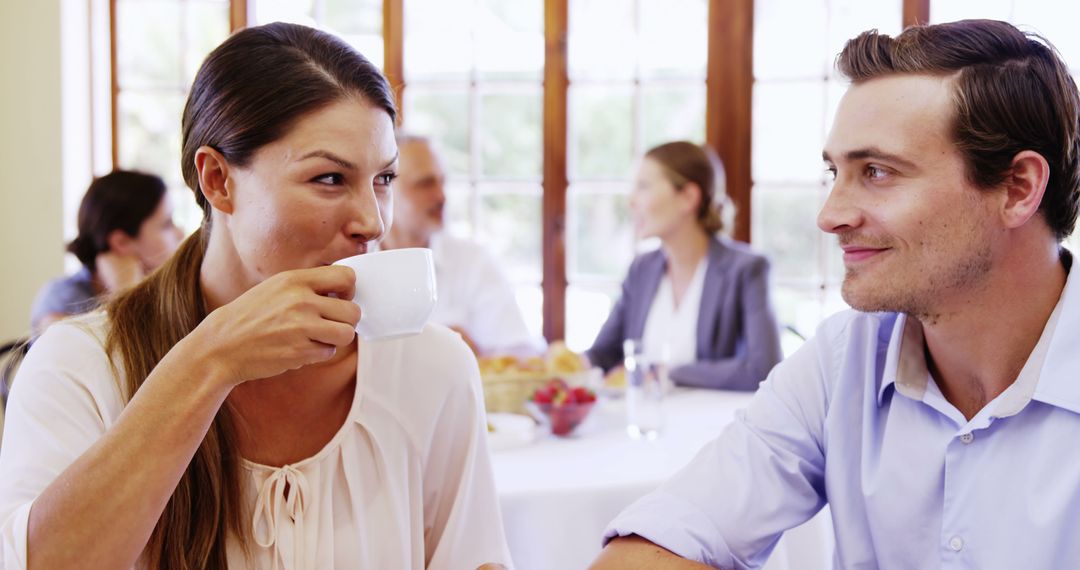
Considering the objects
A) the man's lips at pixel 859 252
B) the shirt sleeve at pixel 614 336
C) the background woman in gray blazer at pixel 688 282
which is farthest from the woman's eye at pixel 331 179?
the shirt sleeve at pixel 614 336

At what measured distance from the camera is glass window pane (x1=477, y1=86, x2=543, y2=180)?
4234 mm

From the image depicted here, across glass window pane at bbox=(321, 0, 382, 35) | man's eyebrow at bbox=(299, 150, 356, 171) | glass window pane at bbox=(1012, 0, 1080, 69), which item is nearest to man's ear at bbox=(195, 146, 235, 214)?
man's eyebrow at bbox=(299, 150, 356, 171)

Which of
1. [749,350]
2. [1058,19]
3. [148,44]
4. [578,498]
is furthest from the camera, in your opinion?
[148,44]

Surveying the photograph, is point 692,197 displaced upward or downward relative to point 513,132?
downward

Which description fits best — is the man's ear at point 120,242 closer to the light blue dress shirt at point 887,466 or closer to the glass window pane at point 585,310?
the glass window pane at point 585,310

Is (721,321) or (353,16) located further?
(353,16)

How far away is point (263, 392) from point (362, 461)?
16cm

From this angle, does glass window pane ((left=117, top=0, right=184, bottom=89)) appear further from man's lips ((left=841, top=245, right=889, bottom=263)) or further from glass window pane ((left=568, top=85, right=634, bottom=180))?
man's lips ((left=841, top=245, right=889, bottom=263))

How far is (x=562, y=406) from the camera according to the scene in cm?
219

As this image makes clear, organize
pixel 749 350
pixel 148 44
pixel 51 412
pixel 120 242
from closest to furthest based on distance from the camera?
pixel 51 412 < pixel 749 350 < pixel 120 242 < pixel 148 44

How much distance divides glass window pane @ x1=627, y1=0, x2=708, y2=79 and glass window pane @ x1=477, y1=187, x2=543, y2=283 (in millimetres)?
754

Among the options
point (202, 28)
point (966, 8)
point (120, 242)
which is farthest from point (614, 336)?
point (202, 28)

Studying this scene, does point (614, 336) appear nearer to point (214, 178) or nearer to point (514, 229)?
point (514, 229)

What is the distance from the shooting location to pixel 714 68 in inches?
163
